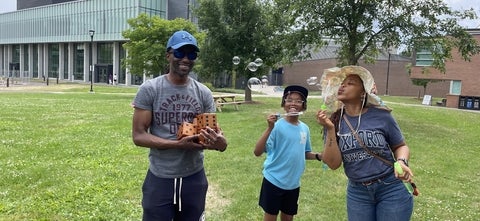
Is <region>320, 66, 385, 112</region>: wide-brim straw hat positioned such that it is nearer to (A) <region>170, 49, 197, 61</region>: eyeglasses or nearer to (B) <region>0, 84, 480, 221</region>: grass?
(A) <region>170, 49, 197, 61</region>: eyeglasses

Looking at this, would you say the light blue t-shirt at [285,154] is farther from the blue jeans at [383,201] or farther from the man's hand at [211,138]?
the man's hand at [211,138]

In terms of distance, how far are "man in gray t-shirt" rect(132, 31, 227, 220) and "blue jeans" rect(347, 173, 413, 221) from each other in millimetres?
1123

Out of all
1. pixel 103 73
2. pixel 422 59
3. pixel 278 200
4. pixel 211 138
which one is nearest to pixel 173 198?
pixel 211 138

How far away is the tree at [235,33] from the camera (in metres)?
26.0

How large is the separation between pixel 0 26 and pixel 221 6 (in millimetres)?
79697

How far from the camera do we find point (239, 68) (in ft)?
87.4

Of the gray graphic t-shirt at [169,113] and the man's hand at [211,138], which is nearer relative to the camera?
the man's hand at [211,138]

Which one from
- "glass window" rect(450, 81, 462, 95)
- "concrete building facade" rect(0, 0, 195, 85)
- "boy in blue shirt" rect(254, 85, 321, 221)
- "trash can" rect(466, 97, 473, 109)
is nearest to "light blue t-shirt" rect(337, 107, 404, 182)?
"boy in blue shirt" rect(254, 85, 321, 221)

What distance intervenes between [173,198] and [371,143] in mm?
1512

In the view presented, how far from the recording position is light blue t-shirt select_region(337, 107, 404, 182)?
312cm

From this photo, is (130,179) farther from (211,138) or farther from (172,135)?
(211,138)

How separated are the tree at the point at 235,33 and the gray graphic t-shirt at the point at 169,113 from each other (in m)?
22.8

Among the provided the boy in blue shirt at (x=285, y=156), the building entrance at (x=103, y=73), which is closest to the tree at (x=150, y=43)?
the boy in blue shirt at (x=285, y=156)

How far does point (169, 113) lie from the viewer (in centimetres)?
310
